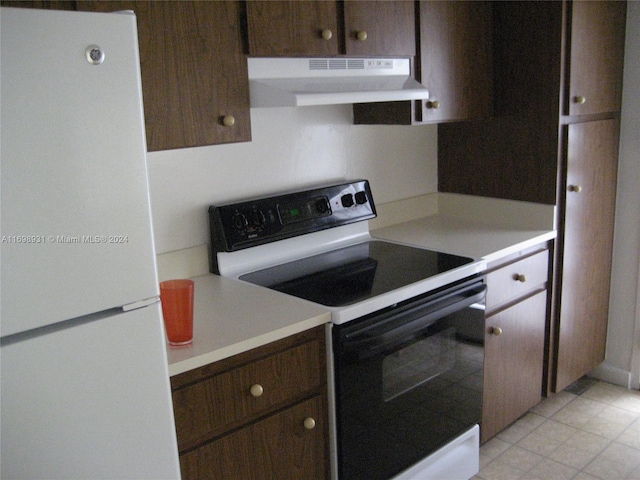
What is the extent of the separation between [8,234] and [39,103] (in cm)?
21

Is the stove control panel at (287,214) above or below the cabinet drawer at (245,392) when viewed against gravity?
above

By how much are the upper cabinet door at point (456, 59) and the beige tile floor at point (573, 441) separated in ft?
4.56

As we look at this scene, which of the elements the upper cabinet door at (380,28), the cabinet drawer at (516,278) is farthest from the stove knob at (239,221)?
the cabinet drawer at (516,278)

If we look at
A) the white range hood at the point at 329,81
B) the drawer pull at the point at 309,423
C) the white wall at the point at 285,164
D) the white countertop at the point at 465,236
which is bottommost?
the drawer pull at the point at 309,423

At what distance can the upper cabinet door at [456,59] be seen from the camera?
7.65ft

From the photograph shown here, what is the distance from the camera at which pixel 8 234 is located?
3.14 ft

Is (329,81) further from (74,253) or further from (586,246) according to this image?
(586,246)

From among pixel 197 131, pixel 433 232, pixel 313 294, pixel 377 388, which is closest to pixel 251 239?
pixel 313 294

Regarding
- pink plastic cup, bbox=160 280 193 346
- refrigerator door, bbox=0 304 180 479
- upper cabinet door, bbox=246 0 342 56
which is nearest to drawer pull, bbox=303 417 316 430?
pink plastic cup, bbox=160 280 193 346

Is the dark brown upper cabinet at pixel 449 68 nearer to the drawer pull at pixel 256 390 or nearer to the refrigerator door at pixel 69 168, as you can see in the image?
the drawer pull at pixel 256 390

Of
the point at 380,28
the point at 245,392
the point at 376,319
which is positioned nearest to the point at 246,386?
the point at 245,392

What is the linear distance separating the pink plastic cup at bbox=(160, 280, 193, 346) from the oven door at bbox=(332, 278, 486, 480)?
43 centimetres

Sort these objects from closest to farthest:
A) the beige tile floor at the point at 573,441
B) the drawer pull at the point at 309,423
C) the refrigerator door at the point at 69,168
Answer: the refrigerator door at the point at 69,168 → the drawer pull at the point at 309,423 → the beige tile floor at the point at 573,441

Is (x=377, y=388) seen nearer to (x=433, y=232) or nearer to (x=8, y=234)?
(x=433, y=232)
